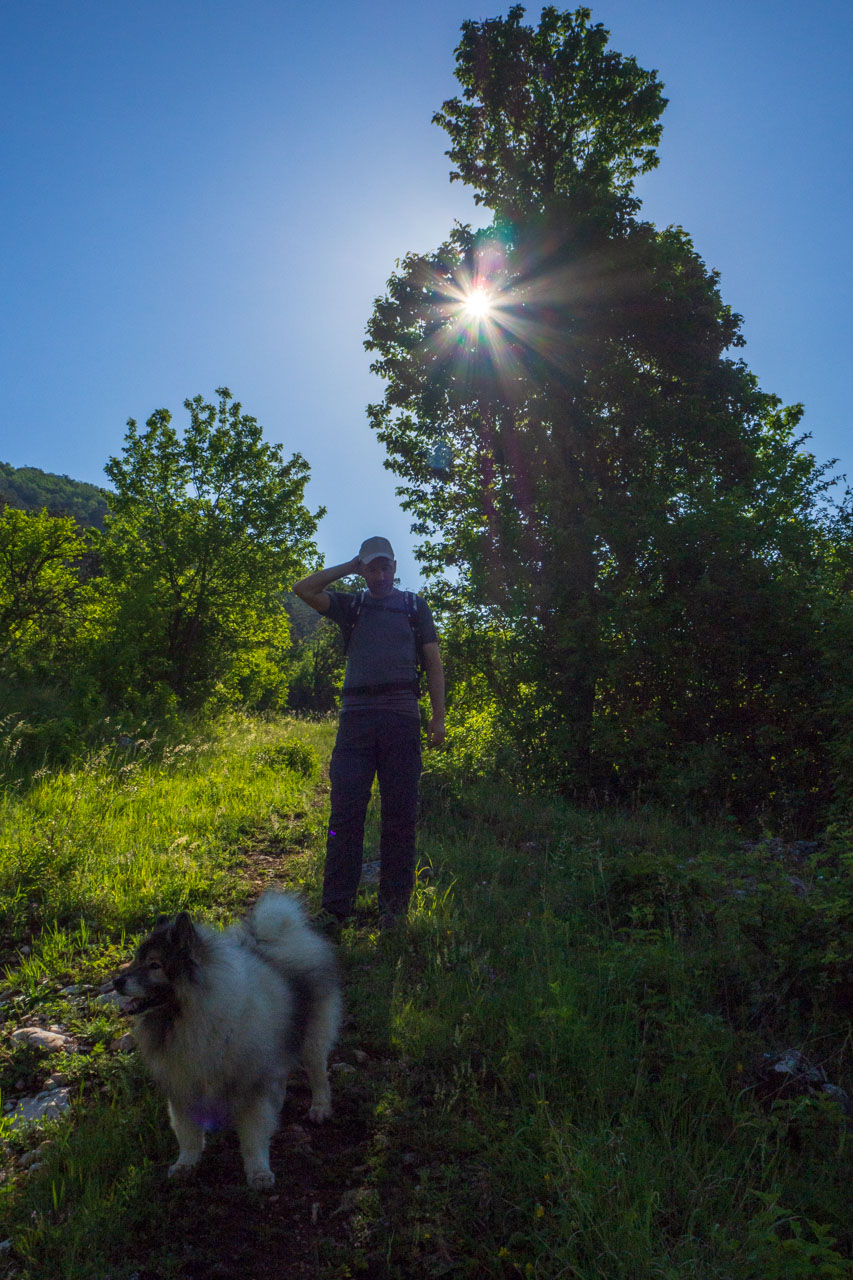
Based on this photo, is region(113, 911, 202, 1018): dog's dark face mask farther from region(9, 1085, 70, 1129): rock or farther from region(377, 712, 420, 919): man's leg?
region(377, 712, 420, 919): man's leg

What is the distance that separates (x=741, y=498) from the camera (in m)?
8.74

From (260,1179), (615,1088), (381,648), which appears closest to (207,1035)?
(260,1179)

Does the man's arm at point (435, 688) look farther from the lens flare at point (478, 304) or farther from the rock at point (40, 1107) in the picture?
the lens flare at point (478, 304)

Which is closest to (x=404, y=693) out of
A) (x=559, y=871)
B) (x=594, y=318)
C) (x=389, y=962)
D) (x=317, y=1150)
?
Result: (x=389, y=962)

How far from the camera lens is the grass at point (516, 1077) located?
6.85 ft

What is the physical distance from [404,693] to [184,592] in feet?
51.1

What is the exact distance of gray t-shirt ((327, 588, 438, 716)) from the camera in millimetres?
4793

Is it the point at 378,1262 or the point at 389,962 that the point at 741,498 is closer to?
the point at 389,962

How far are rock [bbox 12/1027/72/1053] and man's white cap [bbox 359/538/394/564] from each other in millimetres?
3324

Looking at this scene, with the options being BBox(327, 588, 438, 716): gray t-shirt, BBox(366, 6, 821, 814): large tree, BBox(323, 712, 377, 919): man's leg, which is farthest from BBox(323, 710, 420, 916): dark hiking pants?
BBox(366, 6, 821, 814): large tree

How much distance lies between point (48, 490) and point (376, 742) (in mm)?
80978

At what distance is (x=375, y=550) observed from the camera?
4.82m

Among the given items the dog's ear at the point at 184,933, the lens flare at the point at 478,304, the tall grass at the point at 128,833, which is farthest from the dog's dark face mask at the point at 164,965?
the lens flare at the point at 478,304

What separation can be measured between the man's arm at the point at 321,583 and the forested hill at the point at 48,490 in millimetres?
62666
